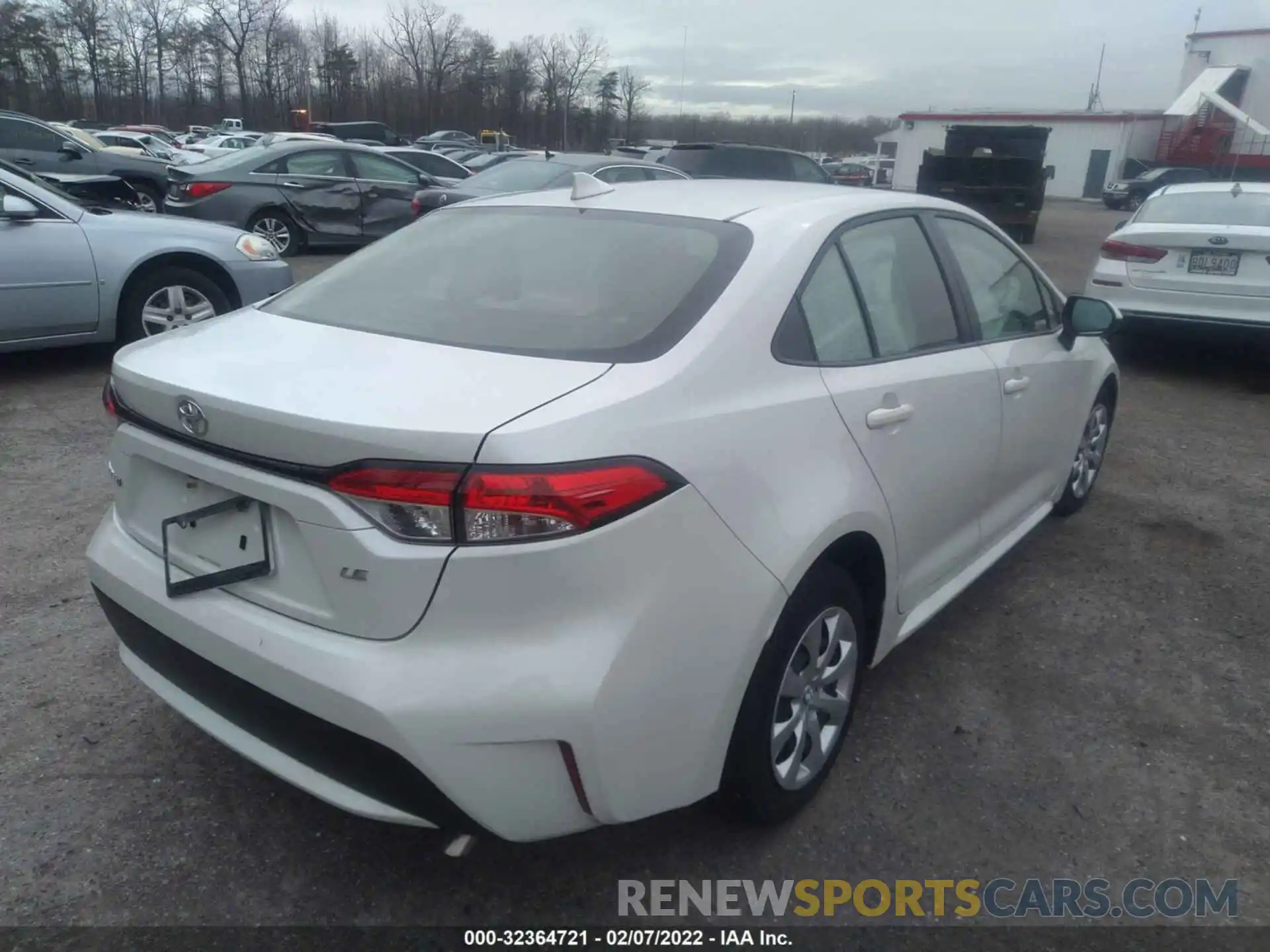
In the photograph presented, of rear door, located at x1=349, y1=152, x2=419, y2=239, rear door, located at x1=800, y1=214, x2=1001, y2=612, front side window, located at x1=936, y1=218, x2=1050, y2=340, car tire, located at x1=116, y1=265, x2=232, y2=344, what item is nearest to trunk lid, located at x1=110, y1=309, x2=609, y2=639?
rear door, located at x1=800, y1=214, x2=1001, y2=612

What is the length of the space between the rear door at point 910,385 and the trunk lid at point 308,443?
832mm

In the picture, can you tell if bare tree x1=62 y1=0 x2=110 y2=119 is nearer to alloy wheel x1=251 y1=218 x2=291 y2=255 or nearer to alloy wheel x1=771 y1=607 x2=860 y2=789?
alloy wheel x1=251 y1=218 x2=291 y2=255

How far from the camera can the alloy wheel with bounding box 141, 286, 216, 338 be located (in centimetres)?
662

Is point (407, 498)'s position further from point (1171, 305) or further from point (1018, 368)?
point (1171, 305)

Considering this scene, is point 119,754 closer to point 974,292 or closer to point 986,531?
point 986,531

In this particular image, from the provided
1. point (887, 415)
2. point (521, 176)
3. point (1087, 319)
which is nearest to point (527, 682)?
point (887, 415)

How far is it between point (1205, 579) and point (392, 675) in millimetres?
3701

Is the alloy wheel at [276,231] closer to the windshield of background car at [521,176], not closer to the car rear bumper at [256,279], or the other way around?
the windshield of background car at [521,176]

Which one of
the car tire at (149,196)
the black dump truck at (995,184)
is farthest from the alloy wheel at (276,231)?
Answer: the black dump truck at (995,184)

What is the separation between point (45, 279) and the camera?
6086 millimetres

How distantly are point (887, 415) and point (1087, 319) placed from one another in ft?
5.74

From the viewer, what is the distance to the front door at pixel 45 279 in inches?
235

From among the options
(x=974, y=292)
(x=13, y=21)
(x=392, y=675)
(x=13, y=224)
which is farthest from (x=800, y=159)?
(x=13, y=21)

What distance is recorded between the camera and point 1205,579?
4.17m
